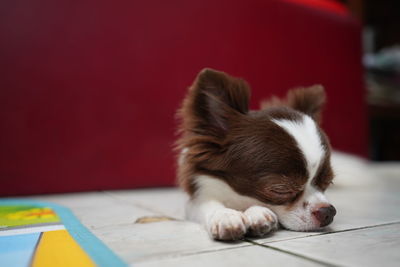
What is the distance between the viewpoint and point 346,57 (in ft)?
13.4

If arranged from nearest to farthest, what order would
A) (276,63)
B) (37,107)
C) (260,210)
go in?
(260,210) → (37,107) → (276,63)

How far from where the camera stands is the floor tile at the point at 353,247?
1111 millimetres

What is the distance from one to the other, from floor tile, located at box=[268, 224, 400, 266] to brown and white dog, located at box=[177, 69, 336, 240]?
0.12 m

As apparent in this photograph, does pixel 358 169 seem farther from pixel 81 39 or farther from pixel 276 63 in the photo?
pixel 81 39

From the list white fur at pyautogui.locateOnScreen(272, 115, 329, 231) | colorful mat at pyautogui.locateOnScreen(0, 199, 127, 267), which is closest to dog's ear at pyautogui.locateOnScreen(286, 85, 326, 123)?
white fur at pyautogui.locateOnScreen(272, 115, 329, 231)

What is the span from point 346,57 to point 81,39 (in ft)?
8.70

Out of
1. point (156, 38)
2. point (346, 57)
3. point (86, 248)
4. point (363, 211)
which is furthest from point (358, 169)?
point (86, 248)

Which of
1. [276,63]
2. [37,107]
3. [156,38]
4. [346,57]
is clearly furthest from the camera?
[346,57]

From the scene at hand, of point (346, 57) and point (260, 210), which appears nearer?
point (260, 210)

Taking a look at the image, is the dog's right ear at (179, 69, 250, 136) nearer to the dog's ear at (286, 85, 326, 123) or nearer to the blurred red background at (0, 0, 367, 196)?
the dog's ear at (286, 85, 326, 123)

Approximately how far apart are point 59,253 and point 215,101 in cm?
90

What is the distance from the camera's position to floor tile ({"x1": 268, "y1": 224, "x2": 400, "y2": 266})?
3.65 ft

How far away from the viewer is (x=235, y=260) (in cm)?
112

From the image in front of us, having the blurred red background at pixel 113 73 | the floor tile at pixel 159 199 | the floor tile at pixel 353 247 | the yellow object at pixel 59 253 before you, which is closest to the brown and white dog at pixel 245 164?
the floor tile at pixel 353 247
